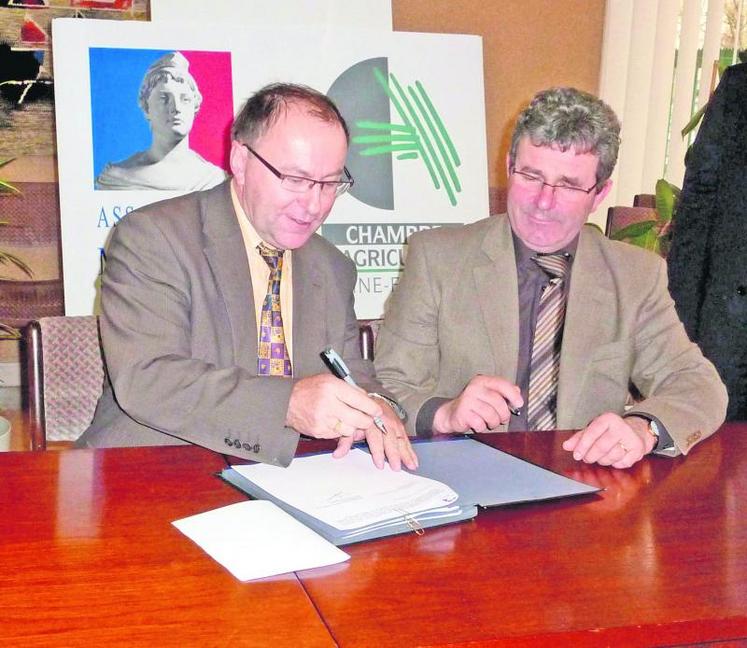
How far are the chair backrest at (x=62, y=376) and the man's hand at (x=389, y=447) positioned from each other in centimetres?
83

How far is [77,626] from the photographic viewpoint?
943 mm

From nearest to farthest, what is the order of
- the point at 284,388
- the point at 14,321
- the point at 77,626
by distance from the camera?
the point at 77,626 < the point at 284,388 < the point at 14,321

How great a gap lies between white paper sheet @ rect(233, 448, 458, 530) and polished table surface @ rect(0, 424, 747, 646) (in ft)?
0.18

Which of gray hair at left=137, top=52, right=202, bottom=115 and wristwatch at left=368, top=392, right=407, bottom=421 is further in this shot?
gray hair at left=137, top=52, right=202, bottom=115

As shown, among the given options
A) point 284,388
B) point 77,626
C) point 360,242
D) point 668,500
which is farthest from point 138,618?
point 360,242

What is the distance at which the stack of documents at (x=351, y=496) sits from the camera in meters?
1.25

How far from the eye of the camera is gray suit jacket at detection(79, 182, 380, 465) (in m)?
1.63

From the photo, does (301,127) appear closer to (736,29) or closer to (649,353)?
(649,353)

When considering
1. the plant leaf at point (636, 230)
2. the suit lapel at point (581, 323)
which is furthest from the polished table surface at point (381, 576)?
the plant leaf at point (636, 230)

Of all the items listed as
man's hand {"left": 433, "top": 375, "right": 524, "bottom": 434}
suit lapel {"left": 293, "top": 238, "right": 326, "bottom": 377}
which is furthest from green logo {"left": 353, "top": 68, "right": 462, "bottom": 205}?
man's hand {"left": 433, "top": 375, "right": 524, "bottom": 434}

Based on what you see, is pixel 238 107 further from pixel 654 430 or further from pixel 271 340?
pixel 654 430

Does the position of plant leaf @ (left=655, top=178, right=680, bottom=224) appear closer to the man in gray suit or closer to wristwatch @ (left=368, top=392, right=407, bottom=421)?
the man in gray suit

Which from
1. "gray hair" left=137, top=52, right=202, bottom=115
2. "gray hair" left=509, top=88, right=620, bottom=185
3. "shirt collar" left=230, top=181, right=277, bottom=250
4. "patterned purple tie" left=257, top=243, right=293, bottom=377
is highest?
"gray hair" left=137, top=52, right=202, bottom=115

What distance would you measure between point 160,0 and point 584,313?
2.80 metres
